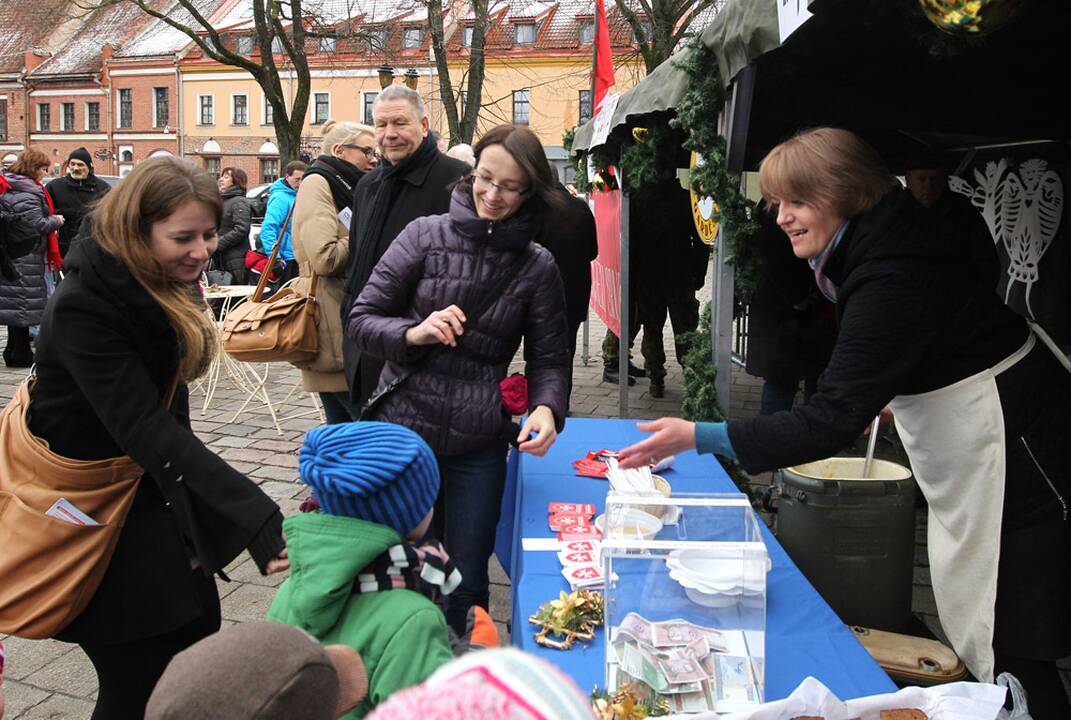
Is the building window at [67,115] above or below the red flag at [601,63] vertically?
above

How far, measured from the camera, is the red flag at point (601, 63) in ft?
25.9

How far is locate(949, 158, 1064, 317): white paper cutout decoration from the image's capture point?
4461mm

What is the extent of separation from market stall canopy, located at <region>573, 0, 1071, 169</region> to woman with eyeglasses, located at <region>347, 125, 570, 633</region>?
40.1 inches

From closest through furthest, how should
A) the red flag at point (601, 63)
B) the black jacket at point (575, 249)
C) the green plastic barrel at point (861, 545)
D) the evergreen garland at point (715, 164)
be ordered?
1. the green plastic barrel at point (861, 545)
2. the evergreen garland at point (715, 164)
3. the black jacket at point (575, 249)
4. the red flag at point (601, 63)

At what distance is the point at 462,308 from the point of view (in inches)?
110

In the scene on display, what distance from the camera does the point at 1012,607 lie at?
2.16 meters

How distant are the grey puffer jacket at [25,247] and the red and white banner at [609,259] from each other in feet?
17.1

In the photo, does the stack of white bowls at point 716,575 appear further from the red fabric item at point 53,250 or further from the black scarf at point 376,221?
the red fabric item at point 53,250

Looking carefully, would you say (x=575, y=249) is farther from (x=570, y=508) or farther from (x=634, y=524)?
(x=634, y=524)

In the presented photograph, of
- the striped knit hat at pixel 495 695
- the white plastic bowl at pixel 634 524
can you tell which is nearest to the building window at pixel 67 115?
the white plastic bowl at pixel 634 524

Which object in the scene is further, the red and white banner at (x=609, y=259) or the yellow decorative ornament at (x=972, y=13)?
the red and white banner at (x=609, y=259)

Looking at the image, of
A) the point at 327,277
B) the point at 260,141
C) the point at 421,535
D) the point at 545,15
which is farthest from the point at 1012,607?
the point at 260,141

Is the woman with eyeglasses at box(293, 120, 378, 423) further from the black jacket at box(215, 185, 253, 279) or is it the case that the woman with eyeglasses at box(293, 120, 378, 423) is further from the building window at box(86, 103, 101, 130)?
the building window at box(86, 103, 101, 130)

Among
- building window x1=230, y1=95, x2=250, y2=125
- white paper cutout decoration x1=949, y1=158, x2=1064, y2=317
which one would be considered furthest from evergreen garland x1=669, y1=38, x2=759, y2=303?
building window x1=230, y1=95, x2=250, y2=125
